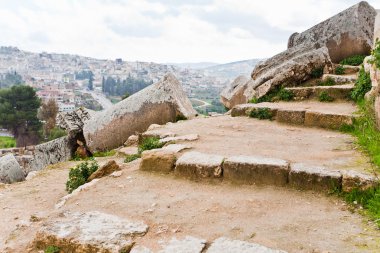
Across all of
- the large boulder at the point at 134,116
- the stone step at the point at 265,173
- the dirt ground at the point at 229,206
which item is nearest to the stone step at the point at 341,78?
the dirt ground at the point at 229,206

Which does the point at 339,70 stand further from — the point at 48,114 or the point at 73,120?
the point at 48,114

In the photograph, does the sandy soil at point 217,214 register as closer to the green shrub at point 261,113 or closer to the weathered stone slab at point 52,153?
the green shrub at point 261,113

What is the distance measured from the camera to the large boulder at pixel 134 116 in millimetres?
9875

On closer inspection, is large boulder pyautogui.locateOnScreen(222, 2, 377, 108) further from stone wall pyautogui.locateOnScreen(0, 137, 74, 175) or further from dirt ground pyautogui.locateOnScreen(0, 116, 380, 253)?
stone wall pyautogui.locateOnScreen(0, 137, 74, 175)

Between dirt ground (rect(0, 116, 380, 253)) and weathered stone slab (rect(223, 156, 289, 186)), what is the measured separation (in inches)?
5.3

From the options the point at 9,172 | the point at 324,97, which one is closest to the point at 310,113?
the point at 324,97

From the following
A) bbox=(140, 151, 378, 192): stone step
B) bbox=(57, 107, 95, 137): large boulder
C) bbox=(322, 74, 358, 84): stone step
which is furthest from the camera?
bbox=(57, 107, 95, 137): large boulder

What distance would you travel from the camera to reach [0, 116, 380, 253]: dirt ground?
3395 mm

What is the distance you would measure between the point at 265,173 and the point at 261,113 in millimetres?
3764

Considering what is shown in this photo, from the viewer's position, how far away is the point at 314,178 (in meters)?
4.37

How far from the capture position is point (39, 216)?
4.58 m

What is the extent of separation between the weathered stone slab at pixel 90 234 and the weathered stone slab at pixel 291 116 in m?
4.74

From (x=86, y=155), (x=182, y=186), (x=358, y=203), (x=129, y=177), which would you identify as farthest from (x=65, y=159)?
(x=358, y=203)

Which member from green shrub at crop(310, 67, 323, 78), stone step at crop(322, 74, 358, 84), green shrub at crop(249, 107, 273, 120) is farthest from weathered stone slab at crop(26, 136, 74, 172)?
stone step at crop(322, 74, 358, 84)
